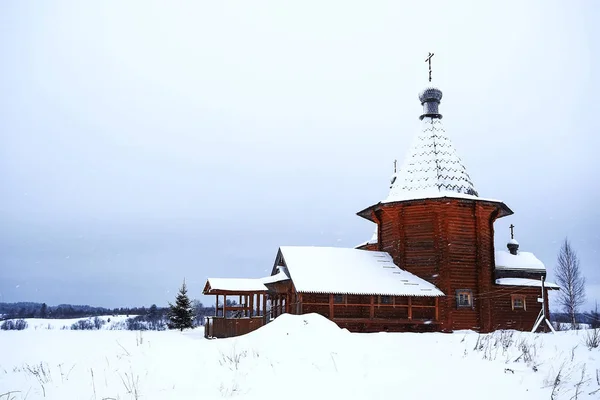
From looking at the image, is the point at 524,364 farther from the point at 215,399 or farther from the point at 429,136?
the point at 429,136

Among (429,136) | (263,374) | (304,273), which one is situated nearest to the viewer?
(263,374)

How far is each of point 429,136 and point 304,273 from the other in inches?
412

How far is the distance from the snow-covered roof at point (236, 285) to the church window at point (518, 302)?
11.9 meters

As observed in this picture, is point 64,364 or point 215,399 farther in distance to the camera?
point 64,364

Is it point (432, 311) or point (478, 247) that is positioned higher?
point (478, 247)

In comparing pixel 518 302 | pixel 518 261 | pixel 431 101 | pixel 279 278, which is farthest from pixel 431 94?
pixel 279 278

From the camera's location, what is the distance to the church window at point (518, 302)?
2420 cm

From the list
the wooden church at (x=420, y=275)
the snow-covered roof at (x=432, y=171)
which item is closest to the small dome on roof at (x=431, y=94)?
the snow-covered roof at (x=432, y=171)

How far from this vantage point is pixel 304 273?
22.0m

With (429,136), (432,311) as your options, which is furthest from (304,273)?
(429,136)

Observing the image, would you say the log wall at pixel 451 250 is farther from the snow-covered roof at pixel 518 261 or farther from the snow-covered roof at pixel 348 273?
the snow-covered roof at pixel 518 261

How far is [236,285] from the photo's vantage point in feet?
80.3

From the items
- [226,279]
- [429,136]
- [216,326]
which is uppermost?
[429,136]

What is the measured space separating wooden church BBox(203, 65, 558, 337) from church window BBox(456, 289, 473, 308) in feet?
0.15
